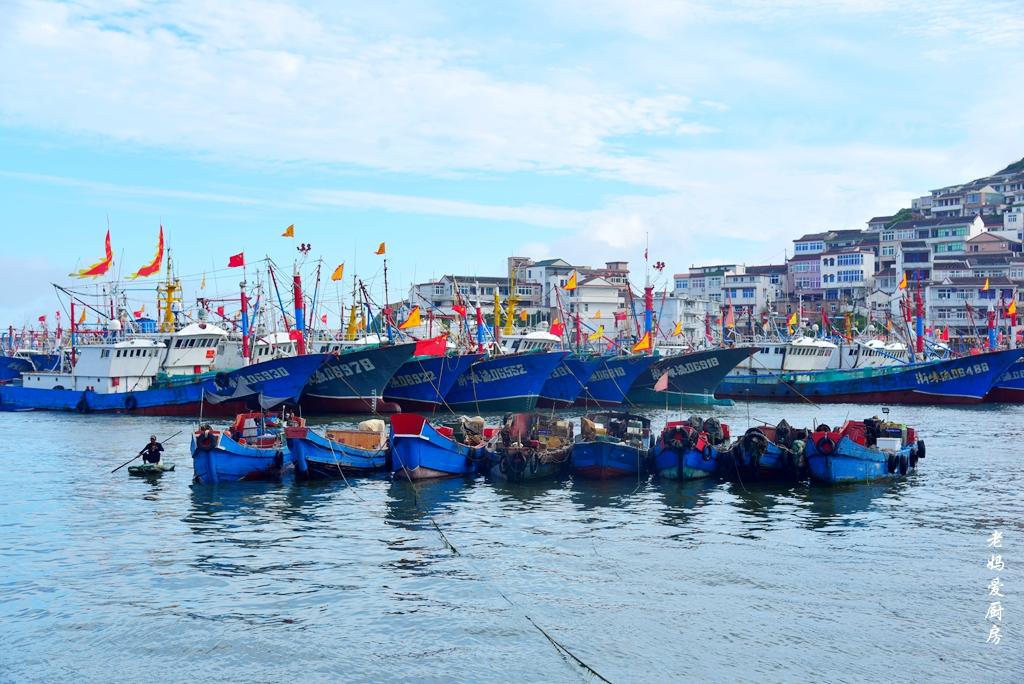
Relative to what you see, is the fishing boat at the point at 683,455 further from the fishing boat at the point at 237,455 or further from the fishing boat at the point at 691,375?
the fishing boat at the point at 691,375

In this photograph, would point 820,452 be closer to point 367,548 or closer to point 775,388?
point 367,548

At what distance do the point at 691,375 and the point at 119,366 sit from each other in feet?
119

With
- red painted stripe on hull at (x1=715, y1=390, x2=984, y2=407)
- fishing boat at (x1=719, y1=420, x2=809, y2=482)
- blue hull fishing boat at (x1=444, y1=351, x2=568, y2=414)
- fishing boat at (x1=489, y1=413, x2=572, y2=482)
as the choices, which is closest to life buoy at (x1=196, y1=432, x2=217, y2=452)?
fishing boat at (x1=489, y1=413, x2=572, y2=482)

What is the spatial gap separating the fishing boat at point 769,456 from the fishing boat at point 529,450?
18.1 ft

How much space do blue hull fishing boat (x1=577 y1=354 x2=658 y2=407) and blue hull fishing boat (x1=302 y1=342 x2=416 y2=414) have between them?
13.9 metres

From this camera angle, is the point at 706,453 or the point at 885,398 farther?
the point at 885,398

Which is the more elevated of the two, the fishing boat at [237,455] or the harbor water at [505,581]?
the fishing boat at [237,455]

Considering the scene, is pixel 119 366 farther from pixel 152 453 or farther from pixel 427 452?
pixel 427 452

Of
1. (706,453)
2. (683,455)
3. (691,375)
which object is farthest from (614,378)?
(683,455)

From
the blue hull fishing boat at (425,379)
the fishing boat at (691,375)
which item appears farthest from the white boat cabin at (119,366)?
the fishing boat at (691,375)

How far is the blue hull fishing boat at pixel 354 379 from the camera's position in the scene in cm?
5838

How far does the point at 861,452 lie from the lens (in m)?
33.6

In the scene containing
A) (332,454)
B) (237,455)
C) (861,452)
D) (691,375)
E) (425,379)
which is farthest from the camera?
(691,375)

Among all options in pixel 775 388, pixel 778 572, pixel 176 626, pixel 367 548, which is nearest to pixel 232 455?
pixel 367 548
